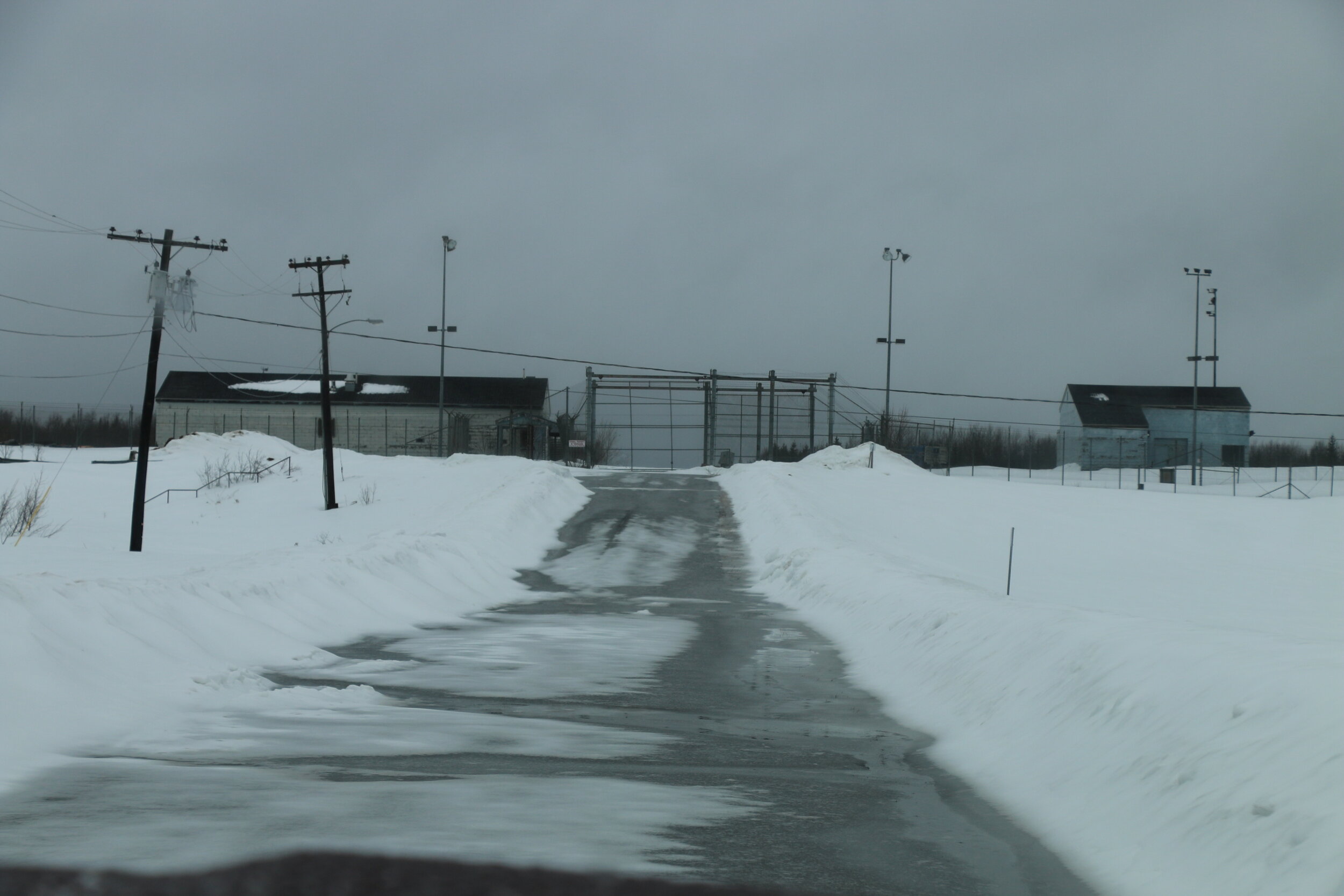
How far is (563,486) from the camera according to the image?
109 ft

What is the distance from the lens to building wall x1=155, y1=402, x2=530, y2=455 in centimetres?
7206

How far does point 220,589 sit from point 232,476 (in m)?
34.1

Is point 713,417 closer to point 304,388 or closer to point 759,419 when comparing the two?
point 759,419

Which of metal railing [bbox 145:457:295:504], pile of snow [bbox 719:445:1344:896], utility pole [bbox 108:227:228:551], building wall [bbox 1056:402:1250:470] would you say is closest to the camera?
pile of snow [bbox 719:445:1344:896]

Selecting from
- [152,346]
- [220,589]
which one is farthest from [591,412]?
[220,589]

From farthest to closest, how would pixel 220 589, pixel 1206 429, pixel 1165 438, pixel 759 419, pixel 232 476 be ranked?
pixel 1206 429 < pixel 1165 438 < pixel 759 419 < pixel 232 476 < pixel 220 589

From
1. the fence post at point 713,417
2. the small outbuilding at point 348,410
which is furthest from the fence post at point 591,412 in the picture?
the small outbuilding at point 348,410

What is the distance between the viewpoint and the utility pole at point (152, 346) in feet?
78.1

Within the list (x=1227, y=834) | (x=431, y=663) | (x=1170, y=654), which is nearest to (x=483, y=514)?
(x=431, y=663)

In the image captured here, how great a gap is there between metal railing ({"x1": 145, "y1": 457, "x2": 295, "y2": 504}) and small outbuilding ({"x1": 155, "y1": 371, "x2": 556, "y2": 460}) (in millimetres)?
23487

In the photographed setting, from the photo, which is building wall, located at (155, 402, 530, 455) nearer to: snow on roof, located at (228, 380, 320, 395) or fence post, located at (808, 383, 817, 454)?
snow on roof, located at (228, 380, 320, 395)

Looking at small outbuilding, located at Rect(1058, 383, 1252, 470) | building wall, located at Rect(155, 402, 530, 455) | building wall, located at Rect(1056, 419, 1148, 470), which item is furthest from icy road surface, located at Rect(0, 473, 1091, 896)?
building wall, located at Rect(155, 402, 530, 455)

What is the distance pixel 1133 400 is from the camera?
73.0 m

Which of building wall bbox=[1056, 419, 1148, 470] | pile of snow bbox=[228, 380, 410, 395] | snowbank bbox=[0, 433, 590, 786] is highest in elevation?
pile of snow bbox=[228, 380, 410, 395]
